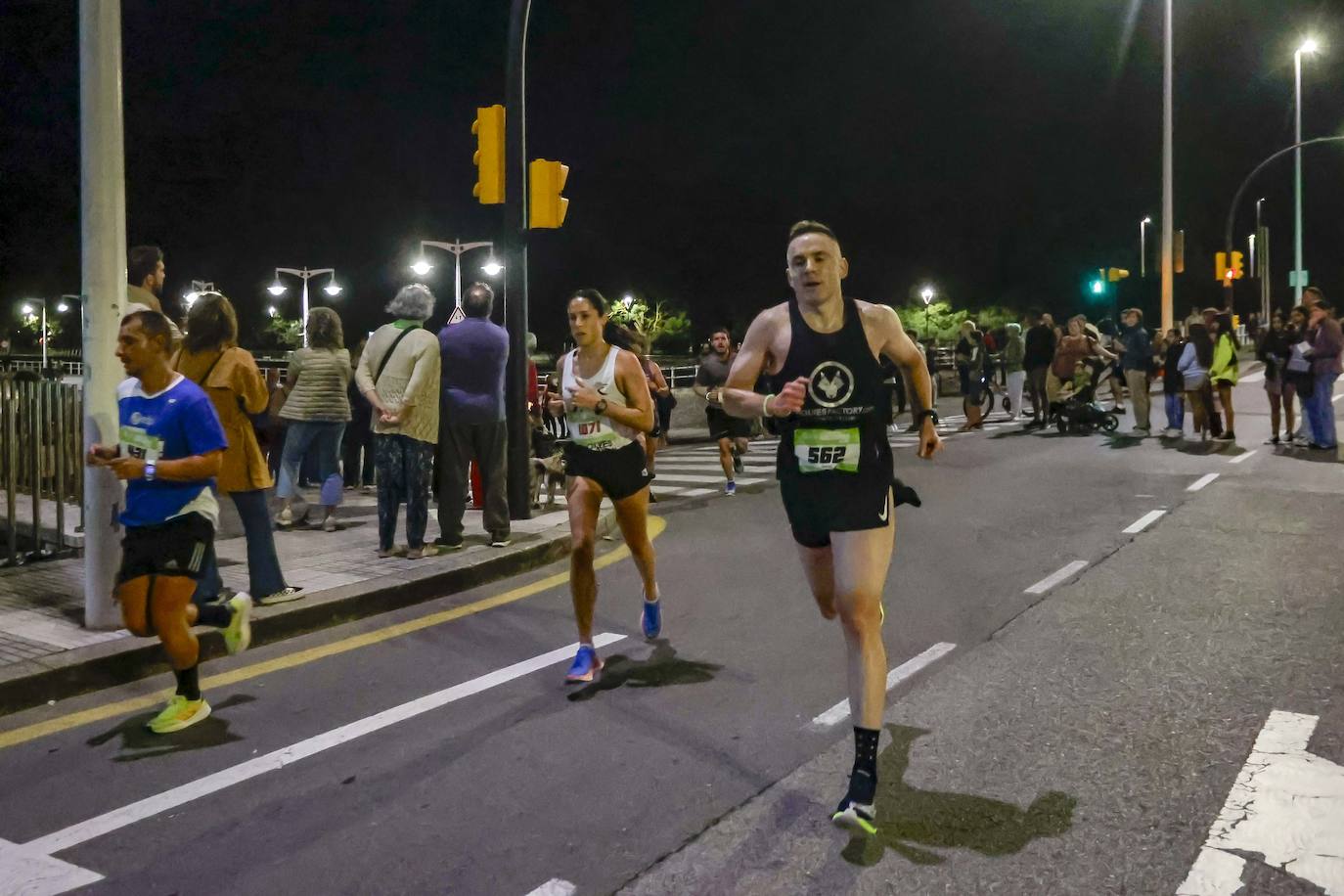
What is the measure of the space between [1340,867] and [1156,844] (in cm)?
48

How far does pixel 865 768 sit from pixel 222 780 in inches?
88.2

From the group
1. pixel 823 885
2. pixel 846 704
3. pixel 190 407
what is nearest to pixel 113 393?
pixel 190 407

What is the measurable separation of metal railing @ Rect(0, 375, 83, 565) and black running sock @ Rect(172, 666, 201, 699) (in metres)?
3.41

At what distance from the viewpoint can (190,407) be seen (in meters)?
4.75

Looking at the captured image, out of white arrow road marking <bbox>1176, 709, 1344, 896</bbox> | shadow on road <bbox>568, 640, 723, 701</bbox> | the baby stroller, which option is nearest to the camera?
white arrow road marking <bbox>1176, 709, 1344, 896</bbox>

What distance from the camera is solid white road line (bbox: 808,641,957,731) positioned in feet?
15.5

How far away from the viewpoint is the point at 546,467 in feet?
33.7

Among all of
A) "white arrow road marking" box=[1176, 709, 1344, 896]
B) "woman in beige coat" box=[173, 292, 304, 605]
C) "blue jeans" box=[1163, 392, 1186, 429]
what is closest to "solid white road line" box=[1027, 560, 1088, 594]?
"white arrow road marking" box=[1176, 709, 1344, 896]

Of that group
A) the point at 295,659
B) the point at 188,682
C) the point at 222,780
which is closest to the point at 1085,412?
the point at 295,659

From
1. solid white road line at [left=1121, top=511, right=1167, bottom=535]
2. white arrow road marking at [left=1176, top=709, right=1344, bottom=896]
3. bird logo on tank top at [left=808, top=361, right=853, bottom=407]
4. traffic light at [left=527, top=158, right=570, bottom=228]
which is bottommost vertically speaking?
white arrow road marking at [left=1176, top=709, right=1344, bottom=896]

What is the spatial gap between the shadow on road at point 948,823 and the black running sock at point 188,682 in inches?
108

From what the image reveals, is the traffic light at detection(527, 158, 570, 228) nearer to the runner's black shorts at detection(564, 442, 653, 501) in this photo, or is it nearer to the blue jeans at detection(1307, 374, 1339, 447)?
the runner's black shorts at detection(564, 442, 653, 501)

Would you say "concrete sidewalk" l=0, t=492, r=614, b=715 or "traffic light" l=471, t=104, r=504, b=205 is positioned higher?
"traffic light" l=471, t=104, r=504, b=205

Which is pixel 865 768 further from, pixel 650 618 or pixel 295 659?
pixel 295 659
